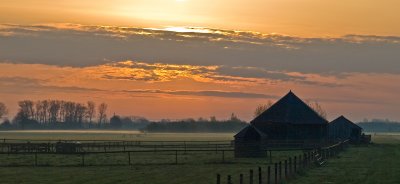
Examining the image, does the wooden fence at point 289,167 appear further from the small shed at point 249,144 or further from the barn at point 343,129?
the barn at point 343,129

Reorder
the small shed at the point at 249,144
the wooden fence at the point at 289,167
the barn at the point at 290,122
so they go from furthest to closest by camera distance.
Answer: the barn at the point at 290,122 < the small shed at the point at 249,144 < the wooden fence at the point at 289,167

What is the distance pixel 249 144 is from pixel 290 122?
20.0 meters

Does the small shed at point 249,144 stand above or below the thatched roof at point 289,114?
below

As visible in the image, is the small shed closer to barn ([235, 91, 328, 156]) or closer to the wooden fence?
the wooden fence

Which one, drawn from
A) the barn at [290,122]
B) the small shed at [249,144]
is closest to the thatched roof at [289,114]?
the barn at [290,122]

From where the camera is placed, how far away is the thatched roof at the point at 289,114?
89.2 metres

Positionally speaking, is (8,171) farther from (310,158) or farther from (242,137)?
(242,137)

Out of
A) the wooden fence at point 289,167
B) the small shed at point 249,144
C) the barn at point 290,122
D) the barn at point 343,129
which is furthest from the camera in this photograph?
the barn at point 343,129

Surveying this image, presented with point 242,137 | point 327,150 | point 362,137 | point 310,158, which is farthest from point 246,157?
point 362,137

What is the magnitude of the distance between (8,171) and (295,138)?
4993cm

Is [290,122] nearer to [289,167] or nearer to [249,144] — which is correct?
[249,144]

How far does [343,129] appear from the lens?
11525 cm

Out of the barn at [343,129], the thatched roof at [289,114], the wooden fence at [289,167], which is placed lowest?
the wooden fence at [289,167]

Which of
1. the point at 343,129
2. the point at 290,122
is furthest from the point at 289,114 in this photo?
the point at 343,129
